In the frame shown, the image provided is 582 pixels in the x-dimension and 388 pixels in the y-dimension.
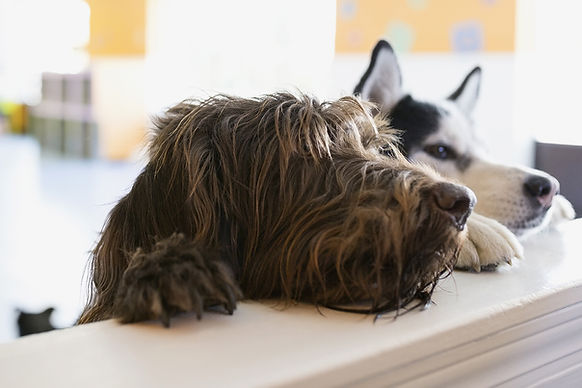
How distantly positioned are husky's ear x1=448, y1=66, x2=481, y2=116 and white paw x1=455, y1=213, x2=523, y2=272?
1.31 m

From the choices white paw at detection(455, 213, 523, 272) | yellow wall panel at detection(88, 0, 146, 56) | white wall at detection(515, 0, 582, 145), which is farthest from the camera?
yellow wall panel at detection(88, 0, 146, 56)

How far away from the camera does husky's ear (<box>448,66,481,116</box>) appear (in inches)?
107

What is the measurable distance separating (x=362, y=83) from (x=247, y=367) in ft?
5.82

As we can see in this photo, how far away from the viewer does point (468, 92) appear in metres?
2.74

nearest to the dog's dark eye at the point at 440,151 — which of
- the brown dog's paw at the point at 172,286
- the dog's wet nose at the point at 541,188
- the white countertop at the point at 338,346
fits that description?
the dog's wet nose at the point at 541,188

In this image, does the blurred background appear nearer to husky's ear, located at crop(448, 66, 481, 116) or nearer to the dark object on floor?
the dark object on floor

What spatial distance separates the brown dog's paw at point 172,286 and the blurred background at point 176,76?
546 mm

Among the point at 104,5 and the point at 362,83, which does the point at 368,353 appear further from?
the point at 104,5

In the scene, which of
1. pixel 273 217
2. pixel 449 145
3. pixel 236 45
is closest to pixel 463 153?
pixel 449 145

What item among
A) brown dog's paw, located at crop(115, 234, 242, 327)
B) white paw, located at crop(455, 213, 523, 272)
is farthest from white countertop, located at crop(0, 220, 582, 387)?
white paw, located at crop(455, 213, 523, 272)

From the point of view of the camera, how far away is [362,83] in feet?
8.09

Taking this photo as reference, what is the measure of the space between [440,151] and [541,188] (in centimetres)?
42

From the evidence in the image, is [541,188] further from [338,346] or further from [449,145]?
[338,346]

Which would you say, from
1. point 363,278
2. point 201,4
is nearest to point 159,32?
point 201,4
